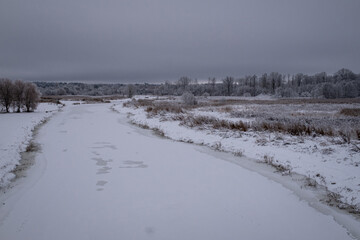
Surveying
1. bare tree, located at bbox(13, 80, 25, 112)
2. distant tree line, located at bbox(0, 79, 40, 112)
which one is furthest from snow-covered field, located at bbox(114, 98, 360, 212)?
bare tree, located at bbox(13, 80, 25, 112)

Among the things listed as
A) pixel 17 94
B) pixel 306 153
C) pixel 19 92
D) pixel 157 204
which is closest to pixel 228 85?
pixel 19 92

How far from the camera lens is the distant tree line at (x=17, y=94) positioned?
2866 centimetres

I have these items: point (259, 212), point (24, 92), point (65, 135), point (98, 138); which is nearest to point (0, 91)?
point (24, 92)

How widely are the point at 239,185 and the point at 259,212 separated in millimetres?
1513

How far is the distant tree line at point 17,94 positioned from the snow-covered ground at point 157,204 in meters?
26.7

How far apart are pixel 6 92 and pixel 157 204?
3268 centimetres

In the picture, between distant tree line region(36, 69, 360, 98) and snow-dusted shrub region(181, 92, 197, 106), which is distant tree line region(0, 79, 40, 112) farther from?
distant tree line region(36, 69, 360, 98)

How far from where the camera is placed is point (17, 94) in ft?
97.2

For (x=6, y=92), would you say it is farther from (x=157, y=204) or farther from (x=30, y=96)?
(x=157, y=204)

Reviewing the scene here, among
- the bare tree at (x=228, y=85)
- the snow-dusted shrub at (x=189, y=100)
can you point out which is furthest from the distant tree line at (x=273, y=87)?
the snow-dusted shrub at (x=189, y=100)

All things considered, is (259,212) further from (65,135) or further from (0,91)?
(0,91)

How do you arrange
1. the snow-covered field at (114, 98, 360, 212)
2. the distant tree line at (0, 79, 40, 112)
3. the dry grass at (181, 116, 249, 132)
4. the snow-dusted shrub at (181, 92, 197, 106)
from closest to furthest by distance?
the snow-covered field at (114, 98, 360, 212)
the dry grass at (181, 116, 249, 132)
the distant tree line at (0, 79, 40, 112)
the snow-dusted shrub at (181, 92, 197, 106)

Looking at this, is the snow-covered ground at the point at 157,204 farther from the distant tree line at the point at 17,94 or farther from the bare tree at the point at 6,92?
the distant tree line at the point at 17,94

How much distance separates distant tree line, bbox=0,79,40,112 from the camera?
28656mm
